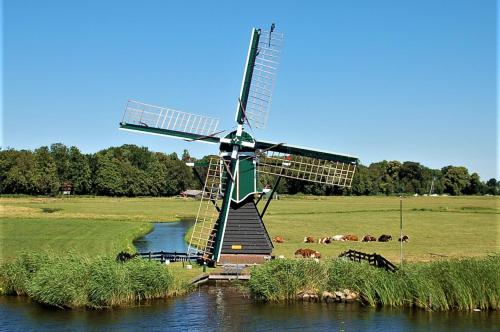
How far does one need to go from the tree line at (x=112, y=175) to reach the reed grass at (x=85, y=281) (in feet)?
350

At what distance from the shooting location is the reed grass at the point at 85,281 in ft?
84.7

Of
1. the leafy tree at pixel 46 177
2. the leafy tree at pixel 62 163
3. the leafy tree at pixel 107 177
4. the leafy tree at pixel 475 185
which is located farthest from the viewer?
the leafy tree at pixel 475 185

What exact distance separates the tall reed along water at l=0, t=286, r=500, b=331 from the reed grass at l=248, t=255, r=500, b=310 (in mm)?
620

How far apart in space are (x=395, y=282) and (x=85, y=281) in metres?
13.3

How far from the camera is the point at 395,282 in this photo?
2661cm

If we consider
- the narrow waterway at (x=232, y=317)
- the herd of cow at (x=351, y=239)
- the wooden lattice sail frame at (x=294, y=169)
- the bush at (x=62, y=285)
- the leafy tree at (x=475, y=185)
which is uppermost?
the leafy tree at (x=475, y=185)

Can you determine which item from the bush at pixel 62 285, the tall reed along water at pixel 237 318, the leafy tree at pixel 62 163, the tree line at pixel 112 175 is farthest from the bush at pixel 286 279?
the leafy tree at pixel 62 163

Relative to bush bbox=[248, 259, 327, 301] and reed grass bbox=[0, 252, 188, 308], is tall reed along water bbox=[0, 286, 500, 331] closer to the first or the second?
reed grass bbox=[0, 252, 188, 308]

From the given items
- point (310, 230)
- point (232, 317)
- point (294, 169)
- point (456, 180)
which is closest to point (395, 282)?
point (232, 317)

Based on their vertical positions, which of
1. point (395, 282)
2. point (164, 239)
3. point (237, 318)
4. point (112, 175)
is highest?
point (112, 175)

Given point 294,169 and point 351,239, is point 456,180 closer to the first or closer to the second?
point 351,239

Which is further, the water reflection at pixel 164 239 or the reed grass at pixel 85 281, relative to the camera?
the water reflection at pixel 164 239

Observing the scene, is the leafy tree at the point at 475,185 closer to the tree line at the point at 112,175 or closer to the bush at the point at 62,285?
the tree line at the point at 112,175

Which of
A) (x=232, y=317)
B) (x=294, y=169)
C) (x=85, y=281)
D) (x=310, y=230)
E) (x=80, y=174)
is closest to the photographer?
(x=232, y=317)
